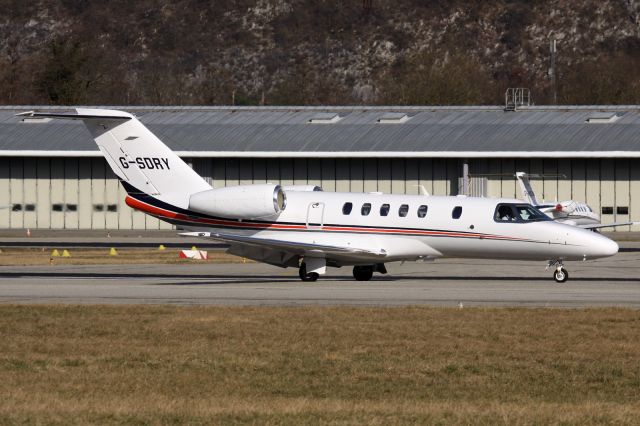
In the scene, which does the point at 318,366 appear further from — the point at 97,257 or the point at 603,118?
the point at 603,118

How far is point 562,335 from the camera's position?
2247 cm

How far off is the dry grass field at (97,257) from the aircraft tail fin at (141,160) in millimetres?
9008

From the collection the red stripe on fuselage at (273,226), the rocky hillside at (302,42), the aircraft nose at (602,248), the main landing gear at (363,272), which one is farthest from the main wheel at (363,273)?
the rocky hillside at (302,42)

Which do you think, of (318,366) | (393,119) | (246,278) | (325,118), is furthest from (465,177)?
(318,366)

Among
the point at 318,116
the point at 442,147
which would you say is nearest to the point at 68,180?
the point at 318,116

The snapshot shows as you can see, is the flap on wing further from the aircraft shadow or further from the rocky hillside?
the rocky hillside

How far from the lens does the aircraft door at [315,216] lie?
3638 centimetres

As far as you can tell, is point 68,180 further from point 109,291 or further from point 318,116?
point 109,291

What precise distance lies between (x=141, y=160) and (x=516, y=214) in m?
10.6

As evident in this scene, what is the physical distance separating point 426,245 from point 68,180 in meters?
39.7

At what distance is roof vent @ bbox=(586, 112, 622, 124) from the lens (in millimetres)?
69062

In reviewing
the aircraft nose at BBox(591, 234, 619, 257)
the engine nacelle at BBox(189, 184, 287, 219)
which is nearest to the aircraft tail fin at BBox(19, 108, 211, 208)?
the engine nacelle at BBox(189, 184, 287, 219)

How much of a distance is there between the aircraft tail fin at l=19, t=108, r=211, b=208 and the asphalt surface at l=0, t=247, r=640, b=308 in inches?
102

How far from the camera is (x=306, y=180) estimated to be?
228ft
